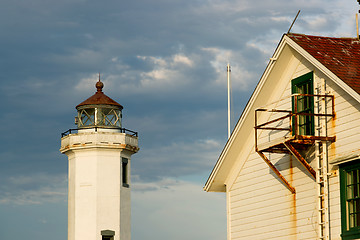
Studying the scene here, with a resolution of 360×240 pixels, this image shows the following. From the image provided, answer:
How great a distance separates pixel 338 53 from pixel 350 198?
397 centimetres

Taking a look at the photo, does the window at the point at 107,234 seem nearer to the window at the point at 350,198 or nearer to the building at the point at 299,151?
the building at the point at 299,151

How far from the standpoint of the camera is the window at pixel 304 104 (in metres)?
20.5

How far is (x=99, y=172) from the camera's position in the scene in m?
44.8

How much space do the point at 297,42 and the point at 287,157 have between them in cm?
301

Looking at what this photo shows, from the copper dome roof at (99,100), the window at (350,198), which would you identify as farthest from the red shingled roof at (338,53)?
the copper dome roof at (99,100)

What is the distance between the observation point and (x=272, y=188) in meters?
22.0

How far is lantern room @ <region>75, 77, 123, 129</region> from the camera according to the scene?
150 feet

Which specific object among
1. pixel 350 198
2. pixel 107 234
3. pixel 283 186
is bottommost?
pixel 350 198

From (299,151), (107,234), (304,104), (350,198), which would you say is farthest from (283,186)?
(107,234)

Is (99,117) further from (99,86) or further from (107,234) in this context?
(107,234)

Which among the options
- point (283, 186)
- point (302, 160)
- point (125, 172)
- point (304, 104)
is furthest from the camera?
point (125, 172)

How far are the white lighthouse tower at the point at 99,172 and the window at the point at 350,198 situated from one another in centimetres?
2632

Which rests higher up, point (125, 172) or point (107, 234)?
point (125, 172)

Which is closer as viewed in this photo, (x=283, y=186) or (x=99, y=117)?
(x=283, y=186)
